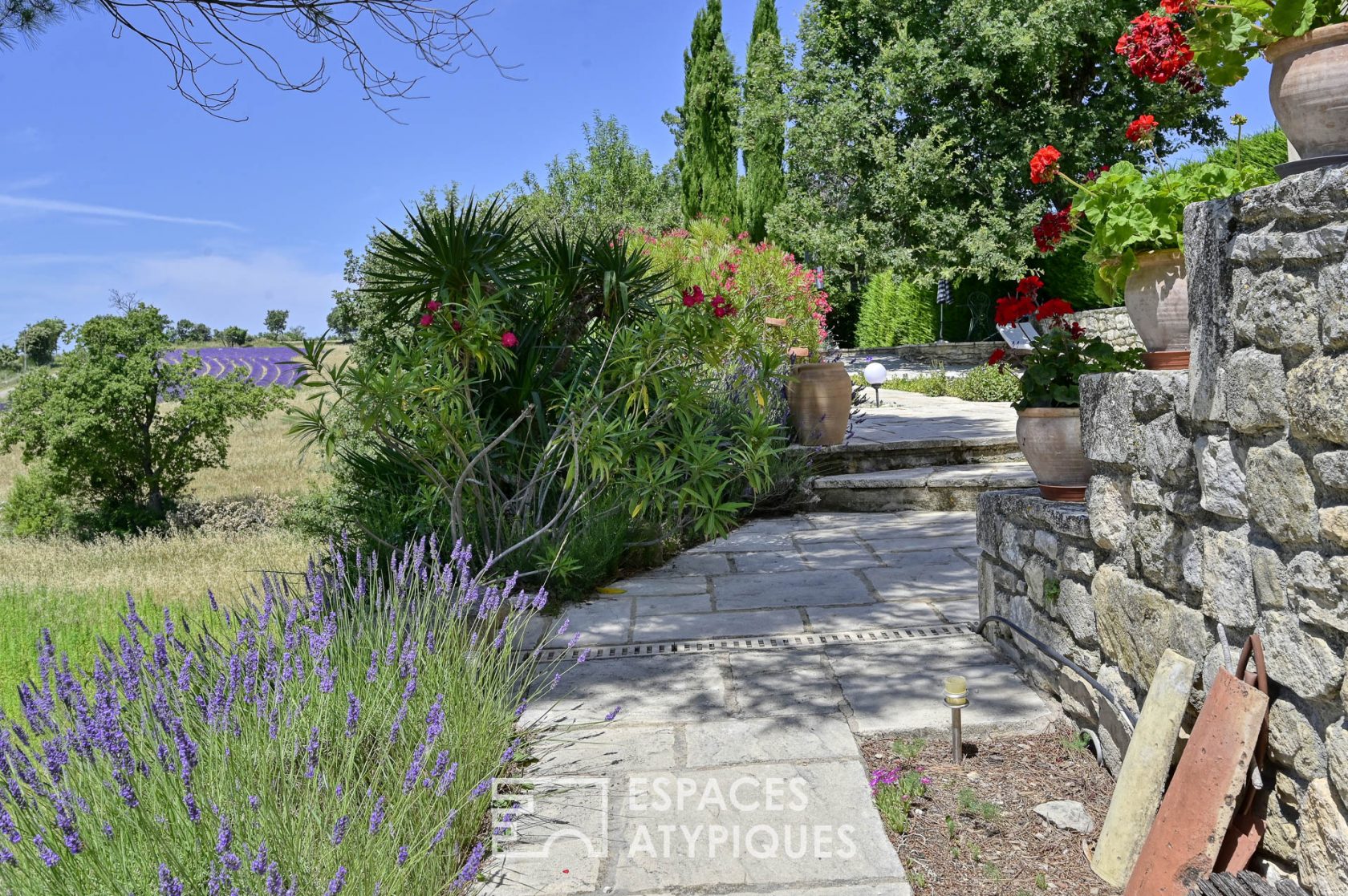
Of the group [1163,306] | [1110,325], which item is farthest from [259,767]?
[1110,325]

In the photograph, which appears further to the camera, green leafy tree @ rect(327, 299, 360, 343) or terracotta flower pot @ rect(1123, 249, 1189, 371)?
green leafy tree @ rect(327, 299, 360, 343)

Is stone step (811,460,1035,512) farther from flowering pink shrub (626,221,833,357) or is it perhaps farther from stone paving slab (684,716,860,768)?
stone paving slab (684,716,860,768)

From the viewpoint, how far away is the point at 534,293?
501 cm

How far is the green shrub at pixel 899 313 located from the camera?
20.6m

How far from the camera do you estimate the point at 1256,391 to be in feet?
6.44

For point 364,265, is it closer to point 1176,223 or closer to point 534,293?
point 534,293

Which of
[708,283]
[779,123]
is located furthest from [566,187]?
[708,283]

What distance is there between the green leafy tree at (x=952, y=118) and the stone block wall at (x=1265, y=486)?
13796mm

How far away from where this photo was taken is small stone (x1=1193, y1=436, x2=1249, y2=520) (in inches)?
81.3

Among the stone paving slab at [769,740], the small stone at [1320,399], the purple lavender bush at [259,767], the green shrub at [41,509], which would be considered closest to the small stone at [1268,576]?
the small stone at [1320,399]

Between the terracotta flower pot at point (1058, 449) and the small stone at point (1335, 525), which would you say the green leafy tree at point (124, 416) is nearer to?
the terracotta flower pot at point (1058, 449)

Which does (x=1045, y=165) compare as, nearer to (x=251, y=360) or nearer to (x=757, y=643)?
(x=757, y=643)

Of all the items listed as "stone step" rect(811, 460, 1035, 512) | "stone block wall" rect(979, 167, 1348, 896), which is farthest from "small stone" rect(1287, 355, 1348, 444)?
"stone step" rect(811, 460, 1035, 512)

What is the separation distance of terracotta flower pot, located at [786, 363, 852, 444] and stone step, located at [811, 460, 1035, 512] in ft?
1.82
